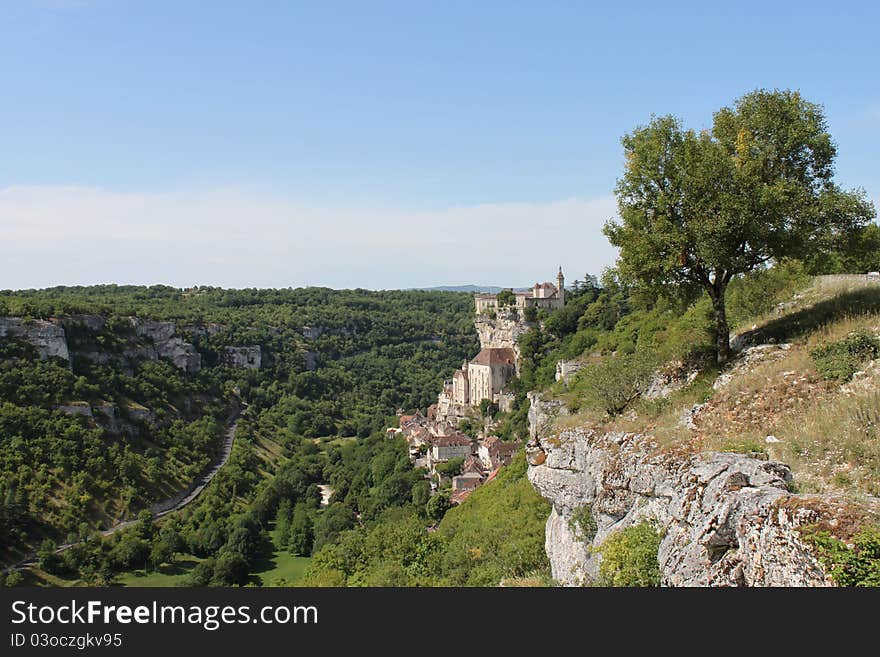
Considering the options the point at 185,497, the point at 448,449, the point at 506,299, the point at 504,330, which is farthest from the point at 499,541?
the point at 506,299

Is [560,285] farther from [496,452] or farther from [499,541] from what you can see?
[499,541]

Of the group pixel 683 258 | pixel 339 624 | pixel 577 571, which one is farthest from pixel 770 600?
pixel 683 258

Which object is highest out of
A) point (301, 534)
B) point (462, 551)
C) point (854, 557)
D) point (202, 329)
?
point (202, 329)

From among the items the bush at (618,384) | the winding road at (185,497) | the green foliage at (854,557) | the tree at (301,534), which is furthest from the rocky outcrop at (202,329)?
the green foliage at (854,557)

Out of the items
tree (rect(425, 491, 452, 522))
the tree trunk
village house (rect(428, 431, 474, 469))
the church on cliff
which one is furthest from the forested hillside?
the tree trunk

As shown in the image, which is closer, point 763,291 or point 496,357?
point 763,291

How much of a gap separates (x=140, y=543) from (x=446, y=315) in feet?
Result: 374

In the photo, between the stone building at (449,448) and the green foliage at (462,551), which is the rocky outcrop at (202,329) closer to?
the stone building at (449,448)

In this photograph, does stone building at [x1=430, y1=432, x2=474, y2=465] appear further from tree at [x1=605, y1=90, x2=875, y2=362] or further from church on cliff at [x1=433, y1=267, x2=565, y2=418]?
tree at [x1=605, y1=90, x2=875, y2=362]

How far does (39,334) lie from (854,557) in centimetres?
A: 7807

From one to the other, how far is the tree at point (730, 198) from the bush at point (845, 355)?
293 cm

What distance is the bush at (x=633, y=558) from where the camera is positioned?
30.3 feet

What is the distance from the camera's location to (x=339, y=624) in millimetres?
6723

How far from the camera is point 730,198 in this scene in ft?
42.5
